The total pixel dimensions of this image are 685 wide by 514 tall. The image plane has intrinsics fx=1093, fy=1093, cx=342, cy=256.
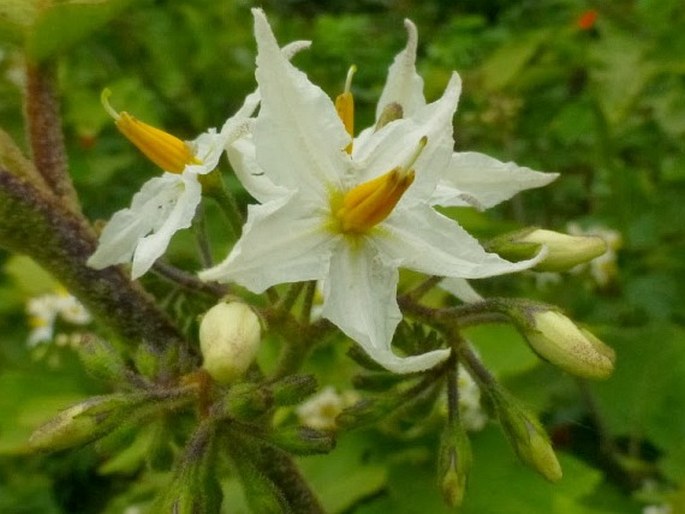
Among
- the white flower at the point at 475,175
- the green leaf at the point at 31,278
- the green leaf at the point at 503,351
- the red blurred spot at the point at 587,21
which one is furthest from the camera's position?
the red blurred spot at the point at 587,21

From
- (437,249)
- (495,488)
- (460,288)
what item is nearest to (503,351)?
(495,488)

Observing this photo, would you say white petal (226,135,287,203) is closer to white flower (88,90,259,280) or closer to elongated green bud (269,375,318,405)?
white flower (88,90,259,280)

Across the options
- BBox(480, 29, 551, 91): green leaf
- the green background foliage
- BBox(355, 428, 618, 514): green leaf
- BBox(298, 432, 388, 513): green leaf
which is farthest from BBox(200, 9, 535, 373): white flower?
BBox(480, 29, 551, 91): green leaf

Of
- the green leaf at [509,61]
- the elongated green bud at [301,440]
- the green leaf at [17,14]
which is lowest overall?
the green leaf at [509,61]

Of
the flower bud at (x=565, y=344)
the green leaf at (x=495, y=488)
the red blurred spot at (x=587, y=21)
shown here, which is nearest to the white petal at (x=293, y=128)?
the flower bud at (x=565, y=344)

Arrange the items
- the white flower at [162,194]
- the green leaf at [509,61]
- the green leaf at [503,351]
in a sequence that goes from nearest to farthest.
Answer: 1. the white flower at [162,194]
2. the green leaf at [503,351]
3. the green leaf at [509,61]

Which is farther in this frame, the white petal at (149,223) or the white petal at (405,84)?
the white petal at (405,84)

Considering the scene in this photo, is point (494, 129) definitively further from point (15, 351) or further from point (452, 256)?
point (452, 256)

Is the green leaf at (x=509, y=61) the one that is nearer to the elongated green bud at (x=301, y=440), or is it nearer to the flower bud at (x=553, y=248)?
the flower bud at (x=553, y=248)
